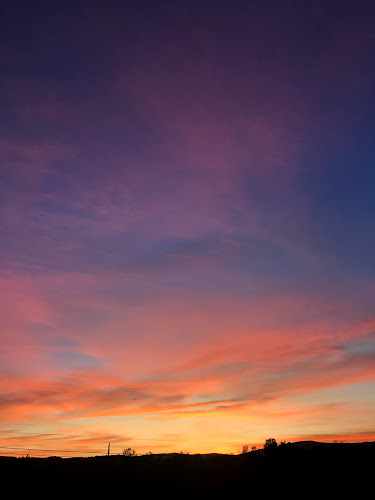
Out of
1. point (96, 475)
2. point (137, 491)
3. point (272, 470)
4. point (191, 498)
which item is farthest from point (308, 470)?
point (96, 475)

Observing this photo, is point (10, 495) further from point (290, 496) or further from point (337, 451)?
point (337, 451)

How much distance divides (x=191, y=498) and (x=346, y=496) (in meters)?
13.4

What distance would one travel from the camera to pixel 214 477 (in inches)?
1825

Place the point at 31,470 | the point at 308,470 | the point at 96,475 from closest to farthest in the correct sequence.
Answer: the point at 308,470, the point at 96,475, the point at 31,470

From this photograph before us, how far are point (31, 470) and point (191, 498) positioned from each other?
837 inches

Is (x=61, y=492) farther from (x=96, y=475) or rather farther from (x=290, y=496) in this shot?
(x=290, y=496)

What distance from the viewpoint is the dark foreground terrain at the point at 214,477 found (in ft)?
129

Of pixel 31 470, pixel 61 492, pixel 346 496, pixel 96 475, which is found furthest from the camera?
pixel 31 470

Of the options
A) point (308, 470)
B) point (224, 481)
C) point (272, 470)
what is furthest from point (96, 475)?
point (308, 470)

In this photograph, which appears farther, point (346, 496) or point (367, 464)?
point (367, 464)

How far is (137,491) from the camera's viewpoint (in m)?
40.9

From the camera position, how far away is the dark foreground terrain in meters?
39.4

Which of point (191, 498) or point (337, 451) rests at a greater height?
point (337, 451)

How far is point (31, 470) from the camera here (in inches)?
1946
